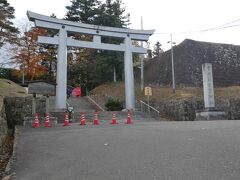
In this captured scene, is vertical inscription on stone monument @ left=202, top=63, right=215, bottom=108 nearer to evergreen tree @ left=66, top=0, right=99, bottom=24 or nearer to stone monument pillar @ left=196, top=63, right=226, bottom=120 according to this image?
stone monument pillar @ left=196, top=63, right=226, bottom=120

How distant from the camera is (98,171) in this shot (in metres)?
5.91

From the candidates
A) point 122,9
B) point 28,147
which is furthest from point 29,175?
point 122,9

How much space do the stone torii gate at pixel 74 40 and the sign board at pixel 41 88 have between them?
465cm

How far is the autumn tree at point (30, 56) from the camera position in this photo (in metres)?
35.6

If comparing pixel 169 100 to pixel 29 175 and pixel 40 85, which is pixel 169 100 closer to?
pixel 40 85

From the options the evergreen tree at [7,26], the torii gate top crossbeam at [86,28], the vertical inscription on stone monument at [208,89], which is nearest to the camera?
the vertical inscription on stone monument at [208,89]

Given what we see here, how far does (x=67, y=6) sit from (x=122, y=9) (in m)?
7.15

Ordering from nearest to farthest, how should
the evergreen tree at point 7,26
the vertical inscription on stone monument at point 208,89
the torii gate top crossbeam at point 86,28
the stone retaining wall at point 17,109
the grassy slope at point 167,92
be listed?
the stone retaining wall at point 17,109 < the vertical inscription on stone monument at point 208,89 < the torii gate top crossbeam at point 86,28 < the grassy slope at point 167,92 < the evergreen tree at point 7,26

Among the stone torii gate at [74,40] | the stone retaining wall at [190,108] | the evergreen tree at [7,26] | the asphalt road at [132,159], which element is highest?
the evergreen tree at [7,26]

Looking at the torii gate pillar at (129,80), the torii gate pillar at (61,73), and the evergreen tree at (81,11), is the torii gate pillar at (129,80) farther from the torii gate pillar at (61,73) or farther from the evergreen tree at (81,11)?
the evergreen tree at (81,11)

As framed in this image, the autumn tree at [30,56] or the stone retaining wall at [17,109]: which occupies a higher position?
the autumn tree at [30,56]

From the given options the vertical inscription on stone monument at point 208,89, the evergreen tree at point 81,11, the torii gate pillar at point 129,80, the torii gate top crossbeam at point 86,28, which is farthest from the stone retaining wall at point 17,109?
the evergreen tree at point 81,11

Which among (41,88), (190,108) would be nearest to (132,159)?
(41,88)

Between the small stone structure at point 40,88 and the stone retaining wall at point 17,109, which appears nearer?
the small stone structure at point 40,88
